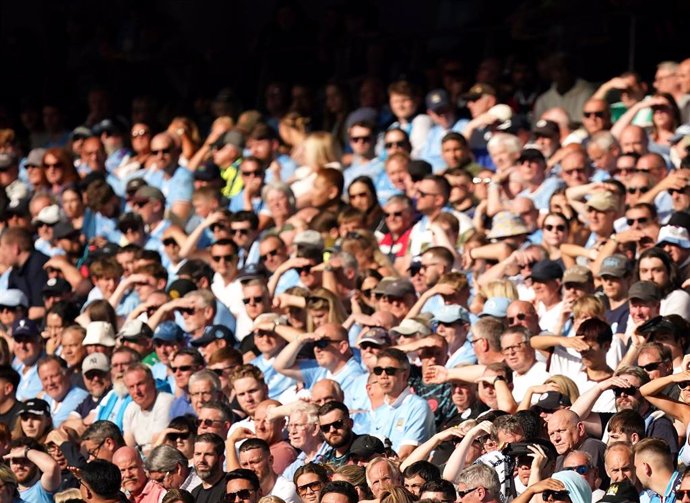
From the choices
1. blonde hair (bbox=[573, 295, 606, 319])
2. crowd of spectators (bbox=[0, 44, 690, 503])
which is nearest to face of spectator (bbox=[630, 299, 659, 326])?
crowd of spectators (bbox=[0, 44, 690, 503])

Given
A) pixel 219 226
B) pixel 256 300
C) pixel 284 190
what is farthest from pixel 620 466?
pixel 284 190

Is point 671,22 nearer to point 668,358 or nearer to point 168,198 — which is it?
point 168,198

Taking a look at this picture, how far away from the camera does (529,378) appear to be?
13359mm

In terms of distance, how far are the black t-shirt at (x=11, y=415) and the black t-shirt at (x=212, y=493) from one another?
2.55 metres

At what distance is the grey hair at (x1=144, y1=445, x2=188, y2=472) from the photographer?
13242mm

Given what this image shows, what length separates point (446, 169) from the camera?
1734cm

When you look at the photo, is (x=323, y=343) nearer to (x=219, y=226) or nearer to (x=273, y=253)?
(x=273, y=253)

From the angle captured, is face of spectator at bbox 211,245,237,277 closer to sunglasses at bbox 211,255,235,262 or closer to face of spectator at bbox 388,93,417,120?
sunglasses at bbox 211,255,235,262

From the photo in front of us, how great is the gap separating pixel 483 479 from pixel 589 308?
2.50 m

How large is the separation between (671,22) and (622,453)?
8.18 metres

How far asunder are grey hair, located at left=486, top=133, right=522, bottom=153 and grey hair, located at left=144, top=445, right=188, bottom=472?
187 inches

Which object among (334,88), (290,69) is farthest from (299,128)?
(290,69)

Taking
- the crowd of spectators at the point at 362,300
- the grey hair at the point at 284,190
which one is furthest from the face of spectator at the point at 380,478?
the grey hair at the point at 284,190

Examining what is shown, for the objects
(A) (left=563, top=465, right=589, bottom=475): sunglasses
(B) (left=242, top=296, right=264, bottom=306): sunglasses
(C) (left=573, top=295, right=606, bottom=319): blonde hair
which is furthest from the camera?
(B) (left=242, top=296, right=264, bottom=306): sunglasses
